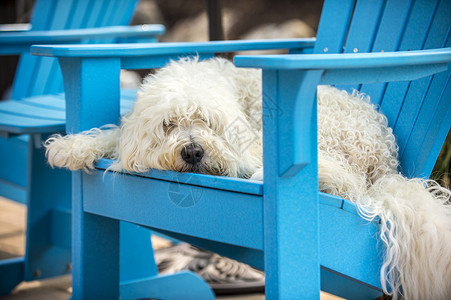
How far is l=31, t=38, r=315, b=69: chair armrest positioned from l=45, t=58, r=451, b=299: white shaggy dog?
10 cm

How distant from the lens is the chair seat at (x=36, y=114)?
1.86 metres

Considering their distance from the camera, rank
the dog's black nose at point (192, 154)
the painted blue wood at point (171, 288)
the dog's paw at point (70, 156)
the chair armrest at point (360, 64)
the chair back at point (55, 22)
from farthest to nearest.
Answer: the chair back at point (55, 22), the painted blue wood at point (171, 288), the dog's paw at point (70, 156), the dog's black nose at point (192, 154), the chair armrest at point (360, 64)

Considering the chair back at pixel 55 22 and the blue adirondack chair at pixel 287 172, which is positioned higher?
the chair back at pixel 55 22

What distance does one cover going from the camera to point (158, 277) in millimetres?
2074

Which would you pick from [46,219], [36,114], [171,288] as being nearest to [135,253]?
[171,288]

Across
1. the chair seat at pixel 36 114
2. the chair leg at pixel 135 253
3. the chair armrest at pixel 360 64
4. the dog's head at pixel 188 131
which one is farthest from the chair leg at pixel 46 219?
the chair armrest at pixel 360 64

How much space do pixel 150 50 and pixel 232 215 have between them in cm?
69

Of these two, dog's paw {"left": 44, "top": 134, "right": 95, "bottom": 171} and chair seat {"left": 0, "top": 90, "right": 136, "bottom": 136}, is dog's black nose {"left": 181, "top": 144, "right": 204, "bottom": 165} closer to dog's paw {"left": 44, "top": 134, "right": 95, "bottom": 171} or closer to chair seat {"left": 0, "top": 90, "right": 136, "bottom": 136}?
dog's paw {"left": 44, "top": 134, "right": 95, "bottom": 171}

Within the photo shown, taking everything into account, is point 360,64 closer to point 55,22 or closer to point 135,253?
point 135,253

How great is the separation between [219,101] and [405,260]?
594mm

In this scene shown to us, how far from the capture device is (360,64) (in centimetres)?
113

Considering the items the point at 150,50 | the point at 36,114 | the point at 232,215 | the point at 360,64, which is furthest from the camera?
the point at 36,114

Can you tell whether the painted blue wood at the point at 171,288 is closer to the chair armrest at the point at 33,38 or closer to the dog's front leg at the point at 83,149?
the dog's front leg at the point at 83,149

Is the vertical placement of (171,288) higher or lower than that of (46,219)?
lower
